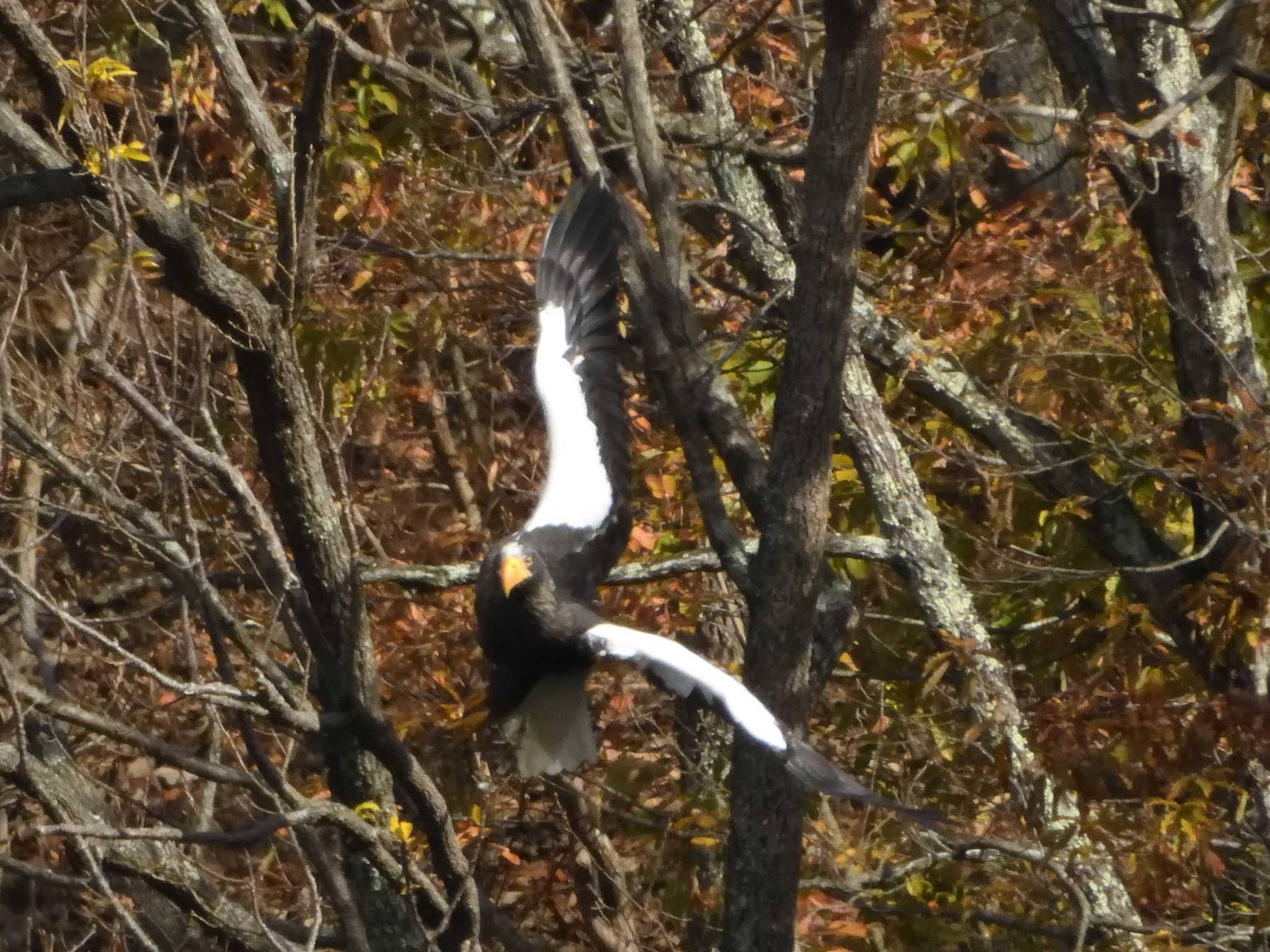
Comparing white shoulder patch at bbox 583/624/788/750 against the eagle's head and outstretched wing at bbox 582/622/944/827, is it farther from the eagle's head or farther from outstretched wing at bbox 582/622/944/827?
the eagle's head

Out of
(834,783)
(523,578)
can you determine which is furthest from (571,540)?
(834,783)

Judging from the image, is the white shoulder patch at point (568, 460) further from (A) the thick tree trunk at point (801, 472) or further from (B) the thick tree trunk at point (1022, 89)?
(B) the thick tree trunk at point (1022, 89)

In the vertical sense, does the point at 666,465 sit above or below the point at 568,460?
above

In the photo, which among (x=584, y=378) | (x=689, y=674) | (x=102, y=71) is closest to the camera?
(x=102, y=71)

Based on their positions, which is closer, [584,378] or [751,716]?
[751,716]

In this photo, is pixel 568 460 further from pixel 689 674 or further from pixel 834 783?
pixel 834 783

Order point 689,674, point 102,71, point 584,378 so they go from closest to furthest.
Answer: point 102,71 < point 689,674 < point 584,378

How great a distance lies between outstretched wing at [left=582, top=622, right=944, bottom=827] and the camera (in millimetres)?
3738

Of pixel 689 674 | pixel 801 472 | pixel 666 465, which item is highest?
pixel 666 465

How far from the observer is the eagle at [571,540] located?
468 cm

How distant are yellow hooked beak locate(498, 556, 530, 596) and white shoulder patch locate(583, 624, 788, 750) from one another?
228 millimetres

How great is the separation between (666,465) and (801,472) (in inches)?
93.7

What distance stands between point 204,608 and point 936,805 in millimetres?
3182

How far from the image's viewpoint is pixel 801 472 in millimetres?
4148
